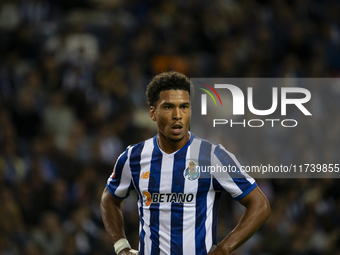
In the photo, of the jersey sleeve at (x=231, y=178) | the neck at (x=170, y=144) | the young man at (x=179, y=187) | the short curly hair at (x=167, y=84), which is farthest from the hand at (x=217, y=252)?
the short curly hair at (x=167, y=84)

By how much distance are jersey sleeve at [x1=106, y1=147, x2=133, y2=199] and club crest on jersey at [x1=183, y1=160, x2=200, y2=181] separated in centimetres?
49

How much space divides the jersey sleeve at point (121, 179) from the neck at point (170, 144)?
31 centimetres

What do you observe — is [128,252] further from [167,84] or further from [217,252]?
[167,84]

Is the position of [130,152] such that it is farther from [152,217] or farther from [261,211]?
[261,211]

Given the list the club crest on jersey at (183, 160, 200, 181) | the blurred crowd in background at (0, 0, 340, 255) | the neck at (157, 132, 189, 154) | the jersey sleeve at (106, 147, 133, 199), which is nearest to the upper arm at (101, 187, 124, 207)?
the jersey sleeve at (106, 147, 133, 199)

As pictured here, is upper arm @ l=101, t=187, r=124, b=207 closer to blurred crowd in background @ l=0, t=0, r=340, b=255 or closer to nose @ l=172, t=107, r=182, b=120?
nose @ l=172, t=107, r=182, b=120

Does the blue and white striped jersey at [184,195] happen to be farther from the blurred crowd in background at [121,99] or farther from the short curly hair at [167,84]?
the blurred crowd in background at [121,99]

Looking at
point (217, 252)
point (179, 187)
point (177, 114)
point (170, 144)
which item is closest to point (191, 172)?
point (179, 187)

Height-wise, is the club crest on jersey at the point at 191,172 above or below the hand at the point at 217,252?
above

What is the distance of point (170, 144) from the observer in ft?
11.4

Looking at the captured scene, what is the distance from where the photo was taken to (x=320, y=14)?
995cm

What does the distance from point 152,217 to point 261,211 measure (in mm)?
774

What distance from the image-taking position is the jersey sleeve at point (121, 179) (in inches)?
142

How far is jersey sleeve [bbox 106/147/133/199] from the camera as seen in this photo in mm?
3619
